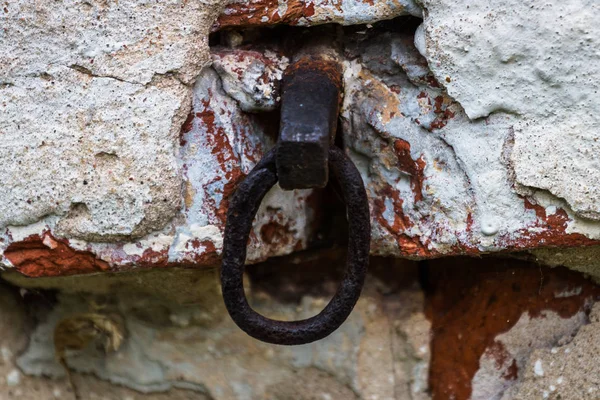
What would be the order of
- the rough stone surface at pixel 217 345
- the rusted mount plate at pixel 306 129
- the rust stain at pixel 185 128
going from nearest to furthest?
the rusted mount plate at pixel 306 129 → the rust stain at pixel 185 128 → the rough stone surface at pixel 217 345

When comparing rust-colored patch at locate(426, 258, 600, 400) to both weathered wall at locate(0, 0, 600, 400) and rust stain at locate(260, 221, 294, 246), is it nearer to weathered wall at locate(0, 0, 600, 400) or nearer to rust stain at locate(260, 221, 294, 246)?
weathered wall at locate(0, 0, 600, 400)

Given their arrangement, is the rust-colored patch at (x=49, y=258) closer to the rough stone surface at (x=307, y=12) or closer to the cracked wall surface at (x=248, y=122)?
the cracked wall surface at (x=248, y=122)

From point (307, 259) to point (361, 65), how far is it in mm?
254

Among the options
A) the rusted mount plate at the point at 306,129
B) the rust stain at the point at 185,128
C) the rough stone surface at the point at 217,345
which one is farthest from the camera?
the rough stone surface at the point at 217,345

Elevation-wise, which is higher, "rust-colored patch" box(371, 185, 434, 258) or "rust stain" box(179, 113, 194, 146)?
"rust stain" box(179, 113, 194, 146)

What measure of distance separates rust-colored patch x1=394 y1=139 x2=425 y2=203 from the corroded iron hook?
9 centimetres

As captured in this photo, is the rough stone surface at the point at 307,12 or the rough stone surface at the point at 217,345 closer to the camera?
the rough stone surface at the point at 307,12

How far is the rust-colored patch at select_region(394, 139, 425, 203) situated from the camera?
71 centimetres

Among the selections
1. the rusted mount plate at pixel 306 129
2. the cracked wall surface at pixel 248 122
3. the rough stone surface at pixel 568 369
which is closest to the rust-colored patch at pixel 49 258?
the cracked wall surface at pixel 248 122

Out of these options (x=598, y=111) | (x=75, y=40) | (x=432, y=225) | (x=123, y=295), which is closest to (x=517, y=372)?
(x=432, y=225)

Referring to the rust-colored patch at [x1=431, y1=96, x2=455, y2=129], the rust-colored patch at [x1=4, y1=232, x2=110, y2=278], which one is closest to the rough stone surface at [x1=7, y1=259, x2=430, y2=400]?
the rust-colored patch at [x1=4, y1=232, x2=110, y2=278]

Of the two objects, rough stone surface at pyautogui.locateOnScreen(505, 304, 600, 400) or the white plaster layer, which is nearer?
the white plaster layer

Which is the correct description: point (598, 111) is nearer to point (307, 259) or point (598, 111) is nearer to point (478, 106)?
point (478, 106)

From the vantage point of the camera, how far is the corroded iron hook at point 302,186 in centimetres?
60
